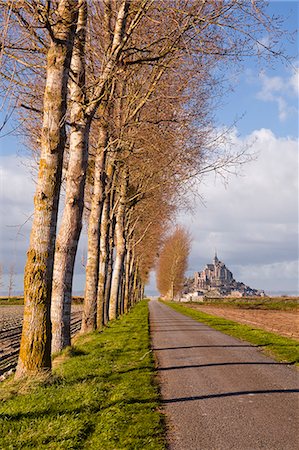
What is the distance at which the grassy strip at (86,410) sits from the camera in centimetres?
532

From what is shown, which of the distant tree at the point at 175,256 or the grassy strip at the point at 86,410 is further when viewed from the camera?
the distant tree at the point at 175,256

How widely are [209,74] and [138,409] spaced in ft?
34.7

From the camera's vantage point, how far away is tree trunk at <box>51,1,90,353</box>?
36.4 ft

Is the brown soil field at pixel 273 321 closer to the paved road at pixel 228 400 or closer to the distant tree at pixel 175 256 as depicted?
the paved road at pixel 228 400

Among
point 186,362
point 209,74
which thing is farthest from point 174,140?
point 186,362

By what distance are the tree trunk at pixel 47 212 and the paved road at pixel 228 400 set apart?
240 centimetres

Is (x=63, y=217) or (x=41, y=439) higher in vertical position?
(x=63, y=217)

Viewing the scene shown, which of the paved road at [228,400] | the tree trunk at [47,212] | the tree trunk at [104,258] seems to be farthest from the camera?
the tree trunk at [104,258]

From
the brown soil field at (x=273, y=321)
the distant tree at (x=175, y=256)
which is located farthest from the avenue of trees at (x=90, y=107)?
the distant tree at (x=175, y=256)

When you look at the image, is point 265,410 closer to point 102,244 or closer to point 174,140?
point 174,140

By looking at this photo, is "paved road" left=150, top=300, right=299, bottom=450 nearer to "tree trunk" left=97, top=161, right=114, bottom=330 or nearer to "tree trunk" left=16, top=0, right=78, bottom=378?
"tree trunk" left=16, top=0, right=78, bottom=378

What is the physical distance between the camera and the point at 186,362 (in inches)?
462

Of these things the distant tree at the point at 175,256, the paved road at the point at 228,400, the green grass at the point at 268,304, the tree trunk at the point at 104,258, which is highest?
the distant tree at the point at 175,256

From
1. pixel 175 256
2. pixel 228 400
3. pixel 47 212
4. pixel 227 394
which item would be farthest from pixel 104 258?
pixel 175 256
